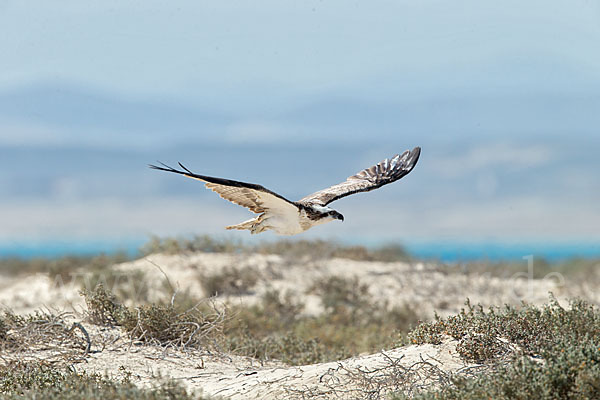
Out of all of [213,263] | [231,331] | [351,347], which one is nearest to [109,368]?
[231,331]

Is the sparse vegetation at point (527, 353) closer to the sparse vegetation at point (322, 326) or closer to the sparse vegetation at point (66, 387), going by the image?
the sparse vegetation at point (322, 326)

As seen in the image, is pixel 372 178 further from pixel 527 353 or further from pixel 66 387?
pixel 66 387

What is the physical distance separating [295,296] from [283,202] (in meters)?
7.86

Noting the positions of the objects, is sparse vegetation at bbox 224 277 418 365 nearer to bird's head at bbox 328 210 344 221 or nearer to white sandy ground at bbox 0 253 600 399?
white sandy ground at bbox 0 253 600 399

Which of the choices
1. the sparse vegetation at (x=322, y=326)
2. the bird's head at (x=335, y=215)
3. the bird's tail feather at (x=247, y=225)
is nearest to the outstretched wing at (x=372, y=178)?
the bird's head at (x=335, y=215)

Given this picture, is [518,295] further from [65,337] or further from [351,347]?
[65,337]

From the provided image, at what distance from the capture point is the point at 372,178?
9539 millimetres

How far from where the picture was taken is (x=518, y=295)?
1530cm

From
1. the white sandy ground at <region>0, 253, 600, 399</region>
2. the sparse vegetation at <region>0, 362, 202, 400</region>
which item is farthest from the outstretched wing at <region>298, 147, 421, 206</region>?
the sparse vegetation at <region>0, 362, 202, 400</region>

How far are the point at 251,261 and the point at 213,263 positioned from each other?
3.30ft

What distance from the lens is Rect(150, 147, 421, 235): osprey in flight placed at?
21.1ft

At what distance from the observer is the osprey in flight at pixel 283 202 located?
6430mm

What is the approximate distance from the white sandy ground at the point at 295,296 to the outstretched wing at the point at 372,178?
227 cm

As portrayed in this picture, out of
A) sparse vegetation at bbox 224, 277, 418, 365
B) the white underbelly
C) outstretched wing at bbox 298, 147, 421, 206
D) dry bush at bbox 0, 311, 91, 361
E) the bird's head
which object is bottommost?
sparse vegetation at bbox 224, 277, 418, 365
